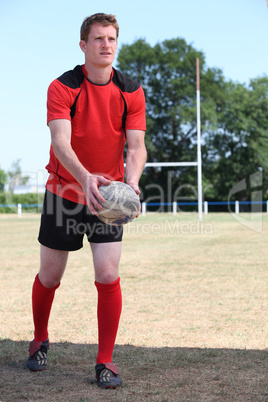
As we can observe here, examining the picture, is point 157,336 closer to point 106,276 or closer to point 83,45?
point 106,276

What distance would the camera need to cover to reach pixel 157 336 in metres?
3.95

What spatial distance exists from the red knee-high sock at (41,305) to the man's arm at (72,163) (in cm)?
85

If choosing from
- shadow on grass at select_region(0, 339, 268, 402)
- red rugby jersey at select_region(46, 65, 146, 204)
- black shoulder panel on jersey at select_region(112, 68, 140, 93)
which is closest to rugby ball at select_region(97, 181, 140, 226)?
red rugby jersey at select_region(46, 65, 146, 204)

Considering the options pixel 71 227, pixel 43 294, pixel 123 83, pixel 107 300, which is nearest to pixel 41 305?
pixel 43 294

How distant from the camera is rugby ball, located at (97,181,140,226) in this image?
2592 mm

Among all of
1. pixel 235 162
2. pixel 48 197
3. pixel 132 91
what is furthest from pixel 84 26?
pixel 235 162

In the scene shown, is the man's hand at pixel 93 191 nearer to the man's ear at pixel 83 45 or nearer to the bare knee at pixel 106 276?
the bare knee at pixel 106 276

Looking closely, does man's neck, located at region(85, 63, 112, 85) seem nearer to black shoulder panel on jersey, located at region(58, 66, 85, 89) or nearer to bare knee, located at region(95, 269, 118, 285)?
black shoulder panel on jersey, located at region(58, 66, 85, 89)

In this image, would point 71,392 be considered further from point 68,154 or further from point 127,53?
point 127,53

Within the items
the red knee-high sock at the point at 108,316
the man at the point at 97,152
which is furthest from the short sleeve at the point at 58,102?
the red knee-high sock at the point at 108,316

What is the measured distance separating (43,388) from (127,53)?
1905 inches

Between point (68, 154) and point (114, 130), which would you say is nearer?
point (68, 154)

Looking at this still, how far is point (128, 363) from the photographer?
126 inches

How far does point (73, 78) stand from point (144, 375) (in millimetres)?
1813
